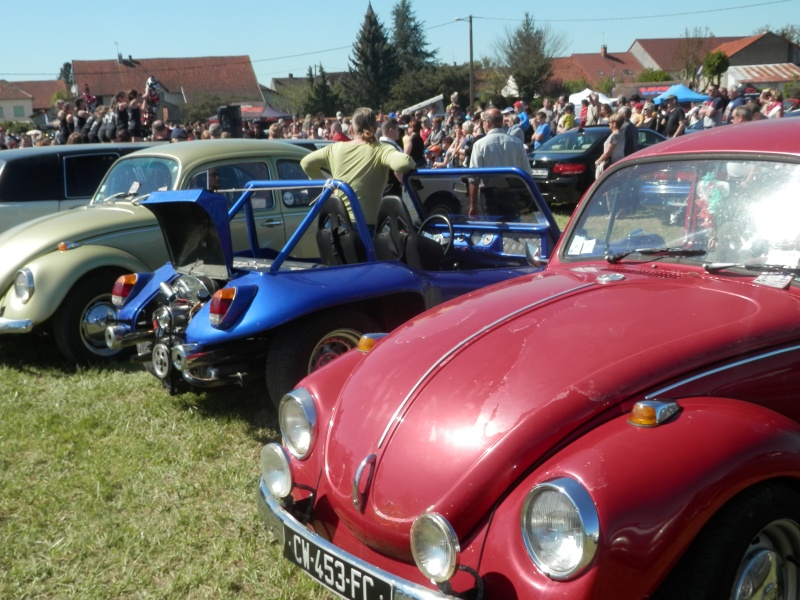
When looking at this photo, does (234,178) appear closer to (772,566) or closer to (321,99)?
(772,566)

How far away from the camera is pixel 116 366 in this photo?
641cm

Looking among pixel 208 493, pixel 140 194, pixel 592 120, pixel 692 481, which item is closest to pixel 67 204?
pixel 140 194

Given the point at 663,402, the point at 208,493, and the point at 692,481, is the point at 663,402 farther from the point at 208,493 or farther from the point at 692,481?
the point at 208,493

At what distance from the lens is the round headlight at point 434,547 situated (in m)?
2.26

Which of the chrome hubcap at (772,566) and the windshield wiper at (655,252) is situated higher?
the windshield wiper at (655,252)

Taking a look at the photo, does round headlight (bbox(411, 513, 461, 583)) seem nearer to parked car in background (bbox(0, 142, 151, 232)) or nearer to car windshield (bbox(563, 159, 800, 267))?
car windshield (bbox(563, 159, 800, 267))

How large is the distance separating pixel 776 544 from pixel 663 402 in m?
0.56

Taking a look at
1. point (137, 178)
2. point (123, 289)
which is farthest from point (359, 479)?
point (137, 178)

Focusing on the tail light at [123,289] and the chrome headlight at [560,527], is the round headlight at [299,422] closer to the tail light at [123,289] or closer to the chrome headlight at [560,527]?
the chrome headlight at [560,527]

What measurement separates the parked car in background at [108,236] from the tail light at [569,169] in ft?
21.9


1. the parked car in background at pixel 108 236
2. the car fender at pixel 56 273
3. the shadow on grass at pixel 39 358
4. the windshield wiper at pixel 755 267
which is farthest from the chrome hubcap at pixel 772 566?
the car fender at pixel 56 273

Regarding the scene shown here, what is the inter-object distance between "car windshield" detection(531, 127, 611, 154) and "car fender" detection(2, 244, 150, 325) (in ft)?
30.5

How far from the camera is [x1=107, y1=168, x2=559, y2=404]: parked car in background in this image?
15.3ft

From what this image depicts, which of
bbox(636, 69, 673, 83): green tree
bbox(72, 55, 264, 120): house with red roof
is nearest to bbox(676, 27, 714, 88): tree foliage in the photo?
bbox(636, 69, 673, 83): green tree
